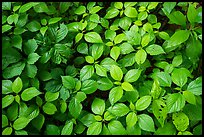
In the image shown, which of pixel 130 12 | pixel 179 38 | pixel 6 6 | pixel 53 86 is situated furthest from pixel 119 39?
pixel 6 6

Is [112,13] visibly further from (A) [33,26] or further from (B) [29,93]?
(B) [29,93]

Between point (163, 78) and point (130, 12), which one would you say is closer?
point (163, 78)

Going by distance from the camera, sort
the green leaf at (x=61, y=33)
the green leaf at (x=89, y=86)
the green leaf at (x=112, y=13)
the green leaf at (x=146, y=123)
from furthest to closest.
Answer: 1. the green leaf at (x=112, y=13)
2. the green leaf at (x=61, y=33)
3. the green leaf at (x=89, y=86)
4. the green leaf at (x=146, y=123)

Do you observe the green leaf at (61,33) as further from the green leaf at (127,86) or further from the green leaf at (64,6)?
the green leaf at (127,86)

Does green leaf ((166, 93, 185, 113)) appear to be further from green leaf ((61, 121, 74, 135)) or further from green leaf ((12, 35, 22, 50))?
green leaf ((12, 35, 22, 50))

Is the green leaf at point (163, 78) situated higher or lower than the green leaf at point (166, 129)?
higher

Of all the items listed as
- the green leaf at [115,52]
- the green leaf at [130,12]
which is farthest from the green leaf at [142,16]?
the green leaf at [115,52]
